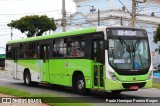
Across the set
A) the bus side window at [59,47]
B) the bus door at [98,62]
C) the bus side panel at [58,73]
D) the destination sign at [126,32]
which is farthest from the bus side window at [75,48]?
the destination sign at [126,32]

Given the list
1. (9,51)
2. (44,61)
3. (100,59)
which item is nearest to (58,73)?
(44,61)

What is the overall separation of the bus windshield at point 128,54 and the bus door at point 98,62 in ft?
1.58

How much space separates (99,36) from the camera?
17391 millimetres

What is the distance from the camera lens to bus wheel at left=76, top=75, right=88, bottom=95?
1853 centimetres

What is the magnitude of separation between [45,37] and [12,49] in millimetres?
5206

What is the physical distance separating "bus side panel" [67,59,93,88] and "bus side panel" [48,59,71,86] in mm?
463

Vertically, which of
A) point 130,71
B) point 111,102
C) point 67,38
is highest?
point 67,38

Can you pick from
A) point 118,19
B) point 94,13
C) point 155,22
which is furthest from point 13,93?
point 155,22

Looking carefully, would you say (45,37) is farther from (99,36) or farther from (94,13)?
(94,13)

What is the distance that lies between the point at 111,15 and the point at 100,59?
155 feet

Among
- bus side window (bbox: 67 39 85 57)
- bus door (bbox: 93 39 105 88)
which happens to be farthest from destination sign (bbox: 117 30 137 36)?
bus side window (bbox: 67 39 85 57)

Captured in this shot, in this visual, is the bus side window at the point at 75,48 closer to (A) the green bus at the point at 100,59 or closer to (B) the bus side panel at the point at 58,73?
(A) the green bus at the point at 100,59

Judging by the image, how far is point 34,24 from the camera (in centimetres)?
6594

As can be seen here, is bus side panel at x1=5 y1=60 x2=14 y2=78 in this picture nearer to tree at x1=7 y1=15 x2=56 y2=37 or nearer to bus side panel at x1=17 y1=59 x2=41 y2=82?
bus side panel at x1=17 y1=59 x2=41 y2=82
